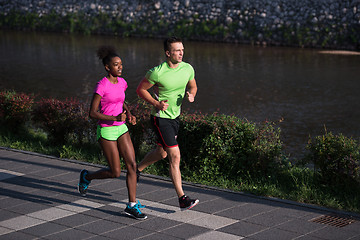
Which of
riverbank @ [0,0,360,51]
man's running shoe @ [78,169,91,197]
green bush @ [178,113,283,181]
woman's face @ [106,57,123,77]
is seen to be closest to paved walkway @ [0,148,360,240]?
man's running shoe @ [78,169,91,197]

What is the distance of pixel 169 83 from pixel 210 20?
74.9 ft

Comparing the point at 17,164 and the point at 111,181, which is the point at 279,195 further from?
the point at 17,164

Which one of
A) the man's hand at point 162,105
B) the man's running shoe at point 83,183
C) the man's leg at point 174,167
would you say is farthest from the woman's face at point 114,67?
the man's running shoe at point 83,183

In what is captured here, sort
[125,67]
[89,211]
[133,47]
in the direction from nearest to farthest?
[89,211], [125,67], [133,47]

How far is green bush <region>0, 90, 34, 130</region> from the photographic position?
11.2 metres

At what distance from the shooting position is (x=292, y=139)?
38.8 feet

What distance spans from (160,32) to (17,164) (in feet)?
73.2

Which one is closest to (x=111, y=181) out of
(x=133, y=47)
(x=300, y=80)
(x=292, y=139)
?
(x=292, y=139)

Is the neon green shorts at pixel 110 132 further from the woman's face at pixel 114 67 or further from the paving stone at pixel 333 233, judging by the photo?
the paving stone at pixel 333 233

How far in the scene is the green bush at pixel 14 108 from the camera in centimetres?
1116

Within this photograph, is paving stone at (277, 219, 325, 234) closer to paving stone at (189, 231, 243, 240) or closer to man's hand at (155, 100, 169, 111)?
paving stone at (189, 231, 243, 240)

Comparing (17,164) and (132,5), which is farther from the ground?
(132,5)

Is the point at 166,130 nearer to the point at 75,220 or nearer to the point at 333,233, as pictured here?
the point at 75,220

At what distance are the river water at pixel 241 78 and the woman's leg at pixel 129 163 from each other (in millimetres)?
3838
